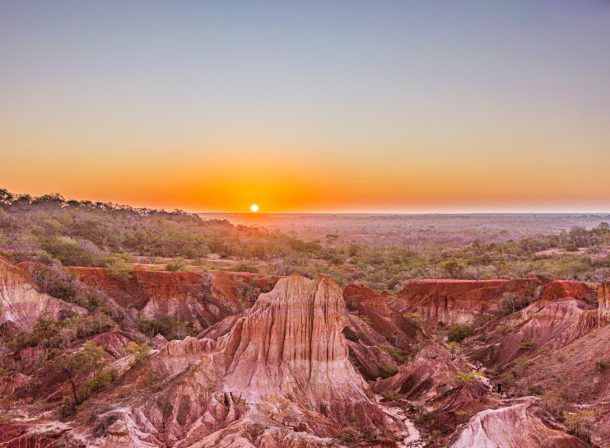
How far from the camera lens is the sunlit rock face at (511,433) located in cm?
2273

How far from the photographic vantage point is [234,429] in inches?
906

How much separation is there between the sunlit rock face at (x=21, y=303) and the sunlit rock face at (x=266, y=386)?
14391mm

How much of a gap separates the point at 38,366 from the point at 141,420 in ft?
40.1

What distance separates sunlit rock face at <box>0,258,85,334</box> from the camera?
37094 mm

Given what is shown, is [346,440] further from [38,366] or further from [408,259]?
[408,259]

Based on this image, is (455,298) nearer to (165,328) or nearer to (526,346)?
(526,346)

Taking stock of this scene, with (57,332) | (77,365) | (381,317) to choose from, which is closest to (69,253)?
(57,332)

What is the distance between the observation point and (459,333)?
5169 cm

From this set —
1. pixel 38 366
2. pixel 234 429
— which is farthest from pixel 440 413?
pixel 38 366

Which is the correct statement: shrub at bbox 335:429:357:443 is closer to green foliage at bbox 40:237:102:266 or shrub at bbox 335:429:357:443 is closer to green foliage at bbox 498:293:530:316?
green foliage at bbox 498:293:530:316

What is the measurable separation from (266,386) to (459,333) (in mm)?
29585

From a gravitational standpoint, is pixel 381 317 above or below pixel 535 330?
below

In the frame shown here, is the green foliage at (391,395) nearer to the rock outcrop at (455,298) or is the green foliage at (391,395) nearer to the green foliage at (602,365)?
the green foliage at (602,365)

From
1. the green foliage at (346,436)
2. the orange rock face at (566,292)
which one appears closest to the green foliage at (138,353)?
the green foliage at (346,436)
